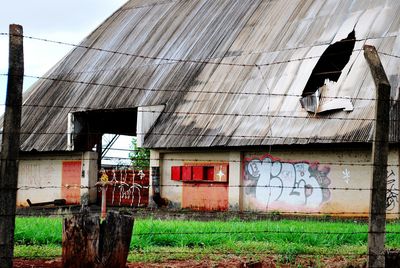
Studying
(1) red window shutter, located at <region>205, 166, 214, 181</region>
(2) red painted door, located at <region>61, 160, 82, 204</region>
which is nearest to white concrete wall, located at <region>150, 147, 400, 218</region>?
(1) red window shutter, located at <region>205, 166, 214, 181</region>

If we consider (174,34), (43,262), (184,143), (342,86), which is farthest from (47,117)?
(43,262)

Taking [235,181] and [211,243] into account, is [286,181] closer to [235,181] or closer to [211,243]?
[235,181]

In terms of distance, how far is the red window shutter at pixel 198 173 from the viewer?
25344mm

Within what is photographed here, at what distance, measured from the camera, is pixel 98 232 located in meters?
8.09

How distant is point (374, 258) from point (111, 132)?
26106mm

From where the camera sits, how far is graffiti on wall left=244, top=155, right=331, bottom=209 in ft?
72.6

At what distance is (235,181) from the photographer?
2411cm

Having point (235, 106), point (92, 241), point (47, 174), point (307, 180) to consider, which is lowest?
point (92, 241)

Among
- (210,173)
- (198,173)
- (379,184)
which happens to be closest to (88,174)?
(198,173)

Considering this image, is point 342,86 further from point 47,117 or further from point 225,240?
point 47,117

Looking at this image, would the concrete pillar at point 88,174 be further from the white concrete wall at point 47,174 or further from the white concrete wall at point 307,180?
→ the white concrete wall at point 307,180

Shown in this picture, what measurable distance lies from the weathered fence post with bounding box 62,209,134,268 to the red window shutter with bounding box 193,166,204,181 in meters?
17.1

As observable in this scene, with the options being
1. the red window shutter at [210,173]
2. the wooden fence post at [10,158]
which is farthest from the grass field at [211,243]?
the red window shutter at [210,173]

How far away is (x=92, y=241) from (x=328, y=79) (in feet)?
51.9
